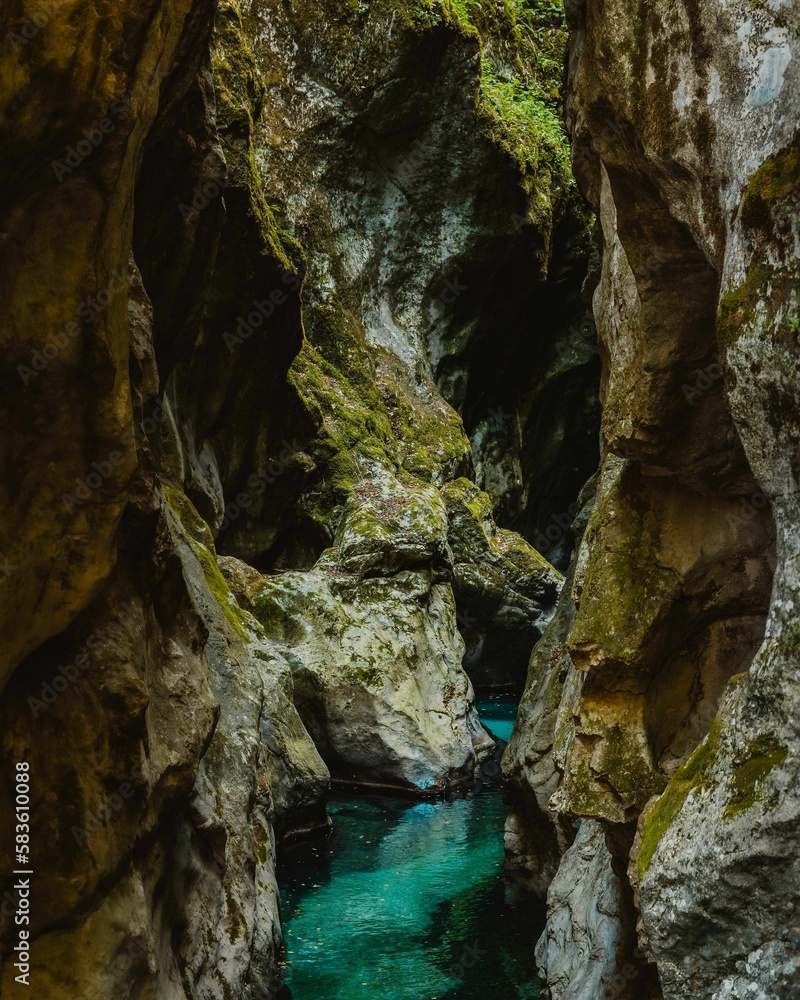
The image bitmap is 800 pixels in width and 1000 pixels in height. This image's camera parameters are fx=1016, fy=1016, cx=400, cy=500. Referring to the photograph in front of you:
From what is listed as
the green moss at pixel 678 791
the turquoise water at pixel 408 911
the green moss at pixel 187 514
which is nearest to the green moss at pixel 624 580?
the green moss at pixel 678 791

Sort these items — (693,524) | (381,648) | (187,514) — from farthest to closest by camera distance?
(381,648) → (187,514) → (693,524)

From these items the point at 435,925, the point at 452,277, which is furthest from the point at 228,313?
the point at 452,277

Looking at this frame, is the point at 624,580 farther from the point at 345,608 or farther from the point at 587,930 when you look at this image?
the point at 345,608

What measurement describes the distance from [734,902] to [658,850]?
56 centimetres

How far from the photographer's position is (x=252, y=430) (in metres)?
16.4

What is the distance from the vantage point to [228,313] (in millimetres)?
13711

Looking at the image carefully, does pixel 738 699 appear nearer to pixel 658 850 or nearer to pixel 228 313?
pixel 658 850

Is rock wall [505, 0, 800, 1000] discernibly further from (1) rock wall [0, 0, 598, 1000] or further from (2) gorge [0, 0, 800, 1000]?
(1) rock wall [0, 0, 598, 1000]

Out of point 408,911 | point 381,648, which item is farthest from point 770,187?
point 381,648

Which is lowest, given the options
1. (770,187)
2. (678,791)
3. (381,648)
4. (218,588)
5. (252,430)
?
(678,791)

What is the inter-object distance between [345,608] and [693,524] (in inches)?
403

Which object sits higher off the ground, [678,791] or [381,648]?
[381,648]

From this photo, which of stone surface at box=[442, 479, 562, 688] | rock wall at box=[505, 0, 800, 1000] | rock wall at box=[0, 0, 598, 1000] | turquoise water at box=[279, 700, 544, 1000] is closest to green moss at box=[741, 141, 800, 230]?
rock wall at box=[505, 0, 800, 1000]

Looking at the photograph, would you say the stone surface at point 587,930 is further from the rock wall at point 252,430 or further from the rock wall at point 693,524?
the rock wall at point 252,430
